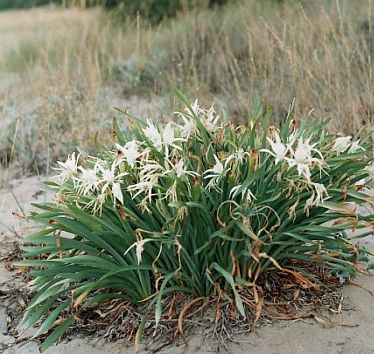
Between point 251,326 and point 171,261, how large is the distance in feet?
1.44

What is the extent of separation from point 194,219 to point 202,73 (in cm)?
473

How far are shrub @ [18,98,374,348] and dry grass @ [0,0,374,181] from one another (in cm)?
148

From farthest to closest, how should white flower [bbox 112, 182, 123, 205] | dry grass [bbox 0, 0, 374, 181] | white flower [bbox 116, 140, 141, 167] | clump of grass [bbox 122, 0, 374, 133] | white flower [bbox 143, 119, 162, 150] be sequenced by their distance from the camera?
dry grass [bbox 0, 0, 374, 181], clump of grass [bbox 122, 0, 374, 133], white flower [bbox 143, 119, 162, 150], white flower [bbox 116, 140, 141, 167], white flower [bbox 112, 182, 123, 205]

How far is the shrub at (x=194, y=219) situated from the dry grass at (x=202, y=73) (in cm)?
148

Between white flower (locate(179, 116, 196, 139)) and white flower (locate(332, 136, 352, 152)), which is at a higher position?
white flower (locate(179, 116, 196, 139))

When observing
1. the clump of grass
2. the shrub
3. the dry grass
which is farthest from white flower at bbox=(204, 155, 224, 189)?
the clump of grass

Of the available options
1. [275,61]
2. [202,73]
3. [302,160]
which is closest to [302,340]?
[302,160]

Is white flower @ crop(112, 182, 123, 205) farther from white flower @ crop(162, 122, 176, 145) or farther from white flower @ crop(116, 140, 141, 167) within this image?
white flower @ crop(162, 122, 176, 145)

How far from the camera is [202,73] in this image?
25.1 feet

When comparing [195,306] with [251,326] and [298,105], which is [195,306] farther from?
[298,105]

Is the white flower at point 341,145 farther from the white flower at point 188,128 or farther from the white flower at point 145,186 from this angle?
the white flower at point 145,186

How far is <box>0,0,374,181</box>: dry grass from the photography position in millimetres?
5809

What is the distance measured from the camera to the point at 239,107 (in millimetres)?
6535

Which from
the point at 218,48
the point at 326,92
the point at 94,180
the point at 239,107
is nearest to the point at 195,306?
the point at 94,180
